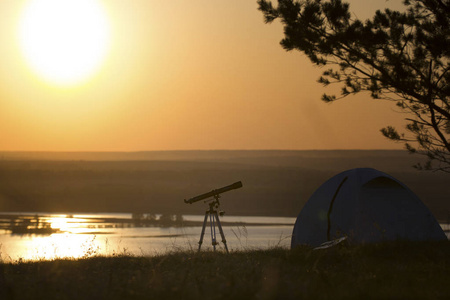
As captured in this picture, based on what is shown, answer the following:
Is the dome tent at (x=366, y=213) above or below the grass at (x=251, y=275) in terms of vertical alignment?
above

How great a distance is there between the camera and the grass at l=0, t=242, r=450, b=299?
942 cm

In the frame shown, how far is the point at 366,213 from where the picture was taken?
17.0 metres

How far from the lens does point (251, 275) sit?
1137cm

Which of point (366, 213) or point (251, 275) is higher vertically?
point (366, 213)

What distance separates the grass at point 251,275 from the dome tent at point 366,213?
1642mm

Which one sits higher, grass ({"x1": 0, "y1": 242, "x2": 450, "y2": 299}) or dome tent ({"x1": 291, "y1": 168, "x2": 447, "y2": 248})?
dome tent ({"x1": 291, "y1": 168, "x2": 447, "y2": 248})

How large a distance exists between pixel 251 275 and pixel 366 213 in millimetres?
6494

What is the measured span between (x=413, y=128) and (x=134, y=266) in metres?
8.88

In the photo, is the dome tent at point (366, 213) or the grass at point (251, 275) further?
the dome tent at point (366, 213)

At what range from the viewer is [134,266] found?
524 inches

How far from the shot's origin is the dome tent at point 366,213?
1695 cm

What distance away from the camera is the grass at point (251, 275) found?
30.9ft

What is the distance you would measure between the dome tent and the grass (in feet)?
5.39

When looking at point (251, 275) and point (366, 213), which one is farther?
point (366, 213)
